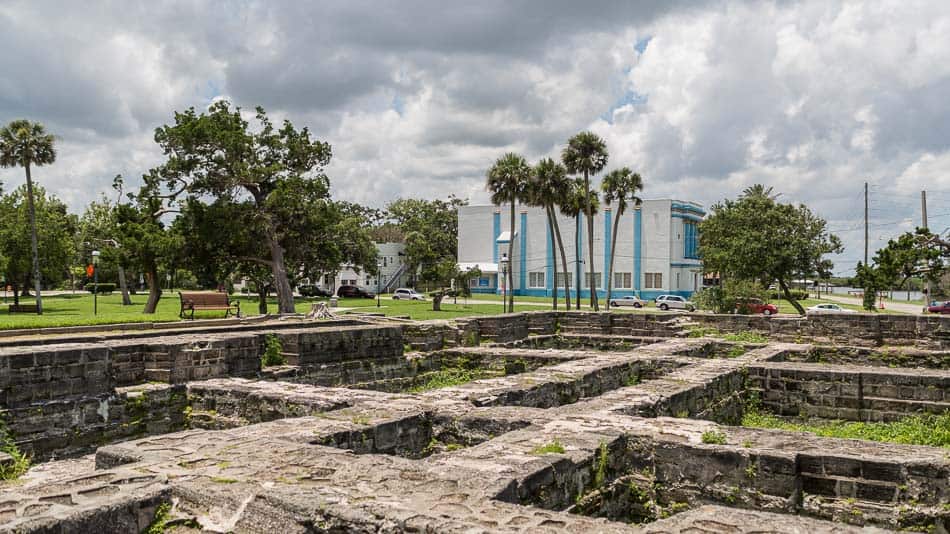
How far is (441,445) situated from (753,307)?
91.3ft

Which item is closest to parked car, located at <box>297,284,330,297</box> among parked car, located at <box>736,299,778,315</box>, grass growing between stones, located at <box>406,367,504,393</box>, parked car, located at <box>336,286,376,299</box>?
→ parked car, located at <box>336,286,376,299</box>

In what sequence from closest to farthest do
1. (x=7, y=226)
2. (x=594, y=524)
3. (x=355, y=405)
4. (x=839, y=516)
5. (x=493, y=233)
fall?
(x=594, y=524) < (x=839, y=516) < (x=355, y=405) < (x=7, y=226) < (x=493, y=233)

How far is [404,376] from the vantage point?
508 inches

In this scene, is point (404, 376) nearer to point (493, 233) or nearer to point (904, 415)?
point (904, 415)

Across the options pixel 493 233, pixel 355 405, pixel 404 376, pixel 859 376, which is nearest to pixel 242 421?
pixel 355 405

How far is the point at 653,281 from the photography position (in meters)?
52.6

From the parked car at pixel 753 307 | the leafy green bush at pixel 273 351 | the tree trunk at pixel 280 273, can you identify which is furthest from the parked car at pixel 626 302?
the leafy green bush at pixel 273 351

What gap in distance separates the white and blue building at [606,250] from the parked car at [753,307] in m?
15.6

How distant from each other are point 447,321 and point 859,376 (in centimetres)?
795

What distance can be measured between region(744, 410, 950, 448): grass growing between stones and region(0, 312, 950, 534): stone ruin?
0.21 meters

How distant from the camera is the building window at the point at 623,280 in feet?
174

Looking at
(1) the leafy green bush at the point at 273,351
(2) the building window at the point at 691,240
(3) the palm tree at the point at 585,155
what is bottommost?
(1) the leafy green bush at the point at 273,351

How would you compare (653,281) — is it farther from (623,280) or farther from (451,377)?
(451,377)

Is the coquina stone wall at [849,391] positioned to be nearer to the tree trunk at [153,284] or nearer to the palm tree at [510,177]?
the tree trunk at [153,284]
